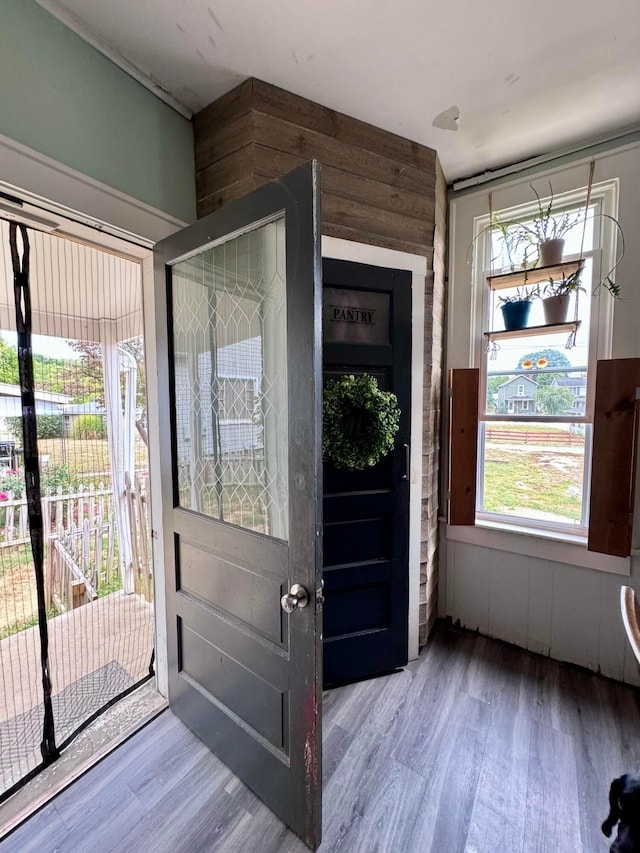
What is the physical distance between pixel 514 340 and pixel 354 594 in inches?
68.3

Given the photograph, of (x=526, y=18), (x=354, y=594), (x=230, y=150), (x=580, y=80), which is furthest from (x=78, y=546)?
(x=580, y=80)

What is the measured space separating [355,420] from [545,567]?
1.51 metres

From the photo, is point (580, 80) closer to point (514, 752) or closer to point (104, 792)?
point (514, 752)

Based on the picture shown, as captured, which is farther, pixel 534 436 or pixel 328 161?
pixel 534 436

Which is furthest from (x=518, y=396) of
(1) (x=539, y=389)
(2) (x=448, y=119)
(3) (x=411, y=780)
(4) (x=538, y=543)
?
(3) (x=411, y=780)

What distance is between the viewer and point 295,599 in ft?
3.64

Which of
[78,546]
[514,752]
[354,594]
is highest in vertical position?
[78,546]

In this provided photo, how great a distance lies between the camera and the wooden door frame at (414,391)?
1.86 meters

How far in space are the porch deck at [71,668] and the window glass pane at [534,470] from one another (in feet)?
7.37

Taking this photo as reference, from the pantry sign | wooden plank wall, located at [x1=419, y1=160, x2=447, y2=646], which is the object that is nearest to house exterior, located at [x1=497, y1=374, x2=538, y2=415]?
wooden plank wall, located at [x1=419, y1=160, x2=447, y2=646]

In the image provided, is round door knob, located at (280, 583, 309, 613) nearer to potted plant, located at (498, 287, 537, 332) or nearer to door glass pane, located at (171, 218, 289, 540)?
door glass pane, located at (171, 218, 289, 540)

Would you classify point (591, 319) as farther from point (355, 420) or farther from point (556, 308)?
point (355, 420)

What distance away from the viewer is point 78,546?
1907mm

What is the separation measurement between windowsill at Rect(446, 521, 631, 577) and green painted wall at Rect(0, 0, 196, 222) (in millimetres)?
2354
